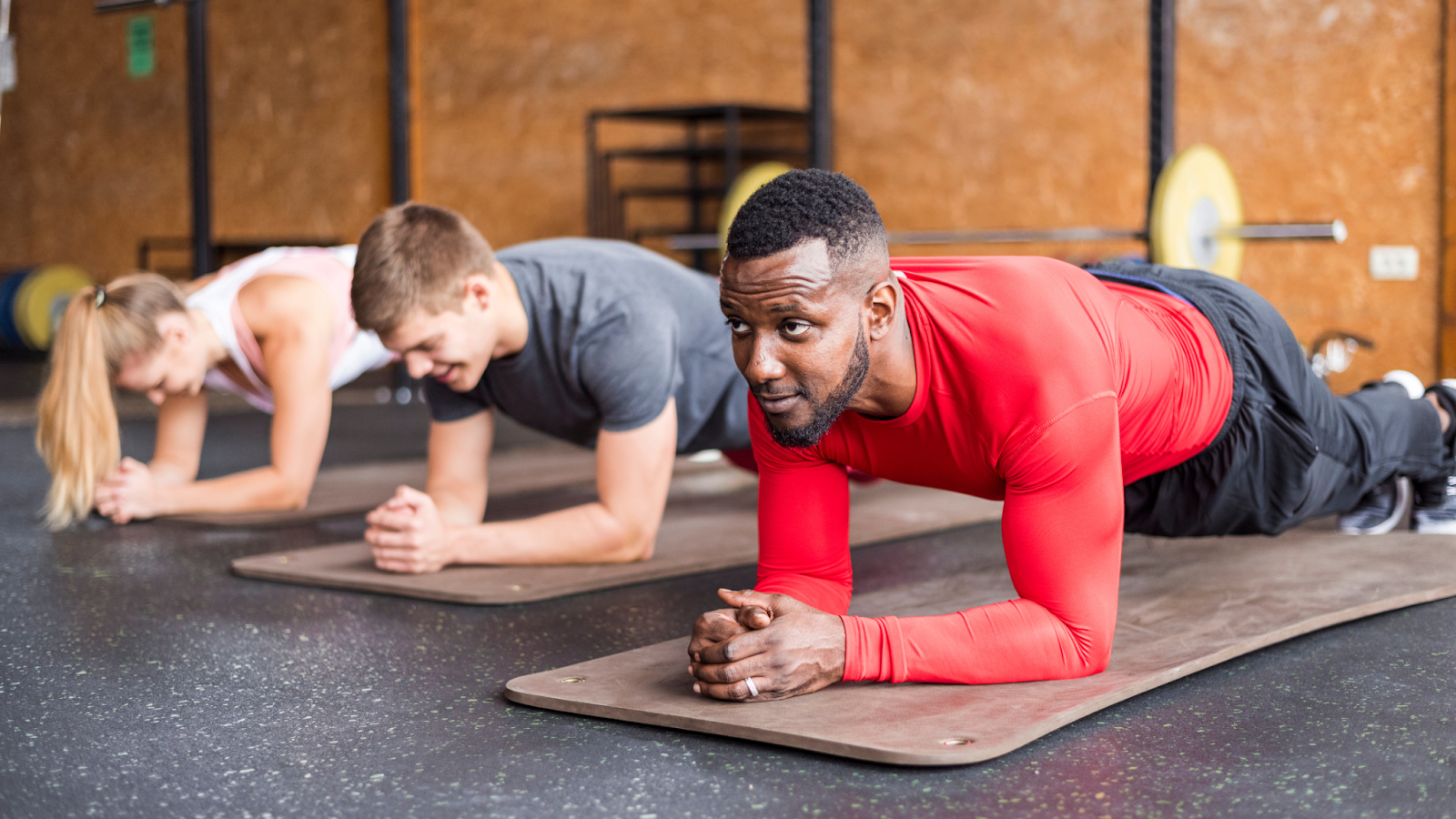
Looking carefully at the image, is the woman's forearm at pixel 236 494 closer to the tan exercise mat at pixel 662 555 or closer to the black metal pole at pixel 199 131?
the tan exercise mat at pixel 662 555

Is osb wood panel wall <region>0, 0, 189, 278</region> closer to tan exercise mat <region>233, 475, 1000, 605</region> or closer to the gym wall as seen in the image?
the gym wall

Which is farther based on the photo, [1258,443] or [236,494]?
[236,494]

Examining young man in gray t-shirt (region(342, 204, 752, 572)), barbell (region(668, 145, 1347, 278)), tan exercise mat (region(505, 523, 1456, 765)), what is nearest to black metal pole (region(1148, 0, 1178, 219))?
barbell (region(668, 145, 1347, 278))

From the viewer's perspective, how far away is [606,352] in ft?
6.20

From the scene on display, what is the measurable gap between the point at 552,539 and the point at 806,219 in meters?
1.00

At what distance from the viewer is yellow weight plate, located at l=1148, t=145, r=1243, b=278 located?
3.48m

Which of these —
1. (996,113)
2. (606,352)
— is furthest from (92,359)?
(996,113)

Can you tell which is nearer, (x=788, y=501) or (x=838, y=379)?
(x=838, y=379)

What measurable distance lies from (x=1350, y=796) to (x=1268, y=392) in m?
0.67

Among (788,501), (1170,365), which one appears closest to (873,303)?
(788,501)

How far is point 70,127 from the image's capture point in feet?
30.8

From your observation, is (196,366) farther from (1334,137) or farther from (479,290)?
(1334,137)

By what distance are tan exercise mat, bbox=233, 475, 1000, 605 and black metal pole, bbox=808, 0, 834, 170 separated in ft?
4.79

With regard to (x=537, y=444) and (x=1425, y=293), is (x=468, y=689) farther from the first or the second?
(x=1425, y=293)
